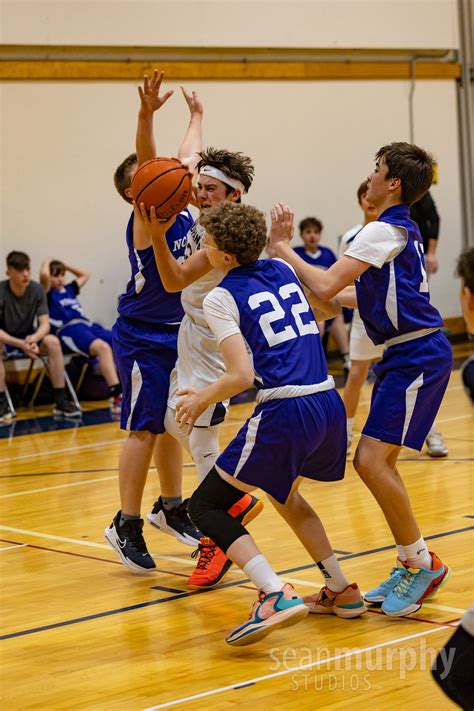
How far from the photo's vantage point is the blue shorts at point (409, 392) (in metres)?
4.12

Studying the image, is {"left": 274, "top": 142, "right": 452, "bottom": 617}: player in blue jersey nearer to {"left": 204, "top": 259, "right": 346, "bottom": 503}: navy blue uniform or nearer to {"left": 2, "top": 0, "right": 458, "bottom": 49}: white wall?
{"left": 204, "top": 259, "right": 346, "bottom": 503}: navy blue uniform

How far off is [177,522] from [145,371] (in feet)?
2.58

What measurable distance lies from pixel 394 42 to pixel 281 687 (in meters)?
11.6

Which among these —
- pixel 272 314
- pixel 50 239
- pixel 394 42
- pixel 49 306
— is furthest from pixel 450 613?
pixel 394 42

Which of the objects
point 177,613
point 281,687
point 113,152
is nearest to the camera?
point 281,687

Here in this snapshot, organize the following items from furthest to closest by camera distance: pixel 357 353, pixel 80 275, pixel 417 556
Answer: pixel 80 275 < pixel 357 353 < pixel 417 556

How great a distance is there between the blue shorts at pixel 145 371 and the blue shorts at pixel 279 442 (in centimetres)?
106

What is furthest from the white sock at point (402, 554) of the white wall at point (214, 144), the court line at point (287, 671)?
the white wall at point (214, 144)

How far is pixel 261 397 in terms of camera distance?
385cm

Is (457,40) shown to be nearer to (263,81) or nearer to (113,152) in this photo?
(263,81)

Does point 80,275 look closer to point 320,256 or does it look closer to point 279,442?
point 320,256

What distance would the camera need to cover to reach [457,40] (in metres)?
14.3

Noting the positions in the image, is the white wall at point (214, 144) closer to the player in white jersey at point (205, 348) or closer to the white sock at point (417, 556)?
the player in white jersey at point (205, 348)

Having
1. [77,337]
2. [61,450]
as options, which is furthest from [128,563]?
[77,337]
